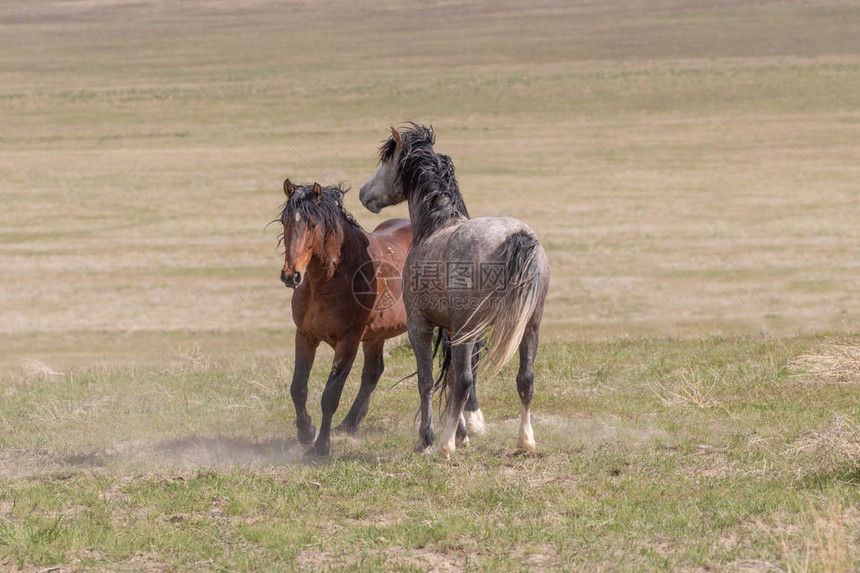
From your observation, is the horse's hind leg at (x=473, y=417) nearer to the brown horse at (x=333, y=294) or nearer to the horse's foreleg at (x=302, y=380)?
the brown horse at (x=333, y=294)

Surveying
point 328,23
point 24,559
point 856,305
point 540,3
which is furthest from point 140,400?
point 540,3

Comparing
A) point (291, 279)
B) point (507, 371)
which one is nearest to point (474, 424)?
point (291, 279)

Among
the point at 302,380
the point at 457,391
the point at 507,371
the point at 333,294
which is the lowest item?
the point at 507,371

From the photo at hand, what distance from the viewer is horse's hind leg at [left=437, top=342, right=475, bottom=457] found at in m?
8.32

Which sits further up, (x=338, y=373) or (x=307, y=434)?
(x=338, y=373)

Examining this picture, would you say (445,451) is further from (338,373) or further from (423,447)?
(338,373)

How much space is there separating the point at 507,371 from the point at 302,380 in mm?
3684

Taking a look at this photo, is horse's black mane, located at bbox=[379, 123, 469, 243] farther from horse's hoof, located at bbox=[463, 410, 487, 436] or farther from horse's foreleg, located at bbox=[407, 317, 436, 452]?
horse's hoof, located at bbox=[463, 410, 487, 436]

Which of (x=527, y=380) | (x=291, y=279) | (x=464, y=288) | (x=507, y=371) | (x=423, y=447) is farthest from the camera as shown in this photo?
(x=507, y=371)

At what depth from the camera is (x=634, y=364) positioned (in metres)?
12.0

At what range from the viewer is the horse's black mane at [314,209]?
8.62m

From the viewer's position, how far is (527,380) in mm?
8508

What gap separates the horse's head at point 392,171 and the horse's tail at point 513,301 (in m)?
1.60

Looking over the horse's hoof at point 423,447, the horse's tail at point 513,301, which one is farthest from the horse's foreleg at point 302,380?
the horse's tail at point 513,301
